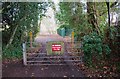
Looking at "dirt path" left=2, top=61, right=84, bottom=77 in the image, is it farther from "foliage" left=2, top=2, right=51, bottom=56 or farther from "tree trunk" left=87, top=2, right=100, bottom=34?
"tree trunk" left=87, top=2, right=100, bottom=34

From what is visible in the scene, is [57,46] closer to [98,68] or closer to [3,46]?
[98,68]

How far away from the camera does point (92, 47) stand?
8.11 ft

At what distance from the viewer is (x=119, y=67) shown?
7.12ft

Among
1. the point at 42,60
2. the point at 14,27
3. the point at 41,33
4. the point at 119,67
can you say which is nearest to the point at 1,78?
the point at 42,60

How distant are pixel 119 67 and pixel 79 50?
1.60 ft

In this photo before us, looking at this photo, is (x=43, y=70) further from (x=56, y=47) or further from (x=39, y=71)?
(x=56, y=47)

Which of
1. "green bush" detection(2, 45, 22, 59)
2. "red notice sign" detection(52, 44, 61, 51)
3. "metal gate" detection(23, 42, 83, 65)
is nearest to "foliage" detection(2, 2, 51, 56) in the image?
"green bush" detection(2, 45, 22, 59)

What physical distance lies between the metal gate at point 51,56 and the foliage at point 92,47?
0.31ft

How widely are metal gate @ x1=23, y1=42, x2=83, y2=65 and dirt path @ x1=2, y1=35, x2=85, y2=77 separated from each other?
0.17ft

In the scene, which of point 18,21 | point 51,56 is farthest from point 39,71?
point 18,21

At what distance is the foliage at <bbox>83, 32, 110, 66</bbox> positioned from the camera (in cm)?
239

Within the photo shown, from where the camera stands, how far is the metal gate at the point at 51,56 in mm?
2247

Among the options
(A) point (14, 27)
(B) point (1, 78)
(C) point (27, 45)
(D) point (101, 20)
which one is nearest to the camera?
(B) point (1, 78)

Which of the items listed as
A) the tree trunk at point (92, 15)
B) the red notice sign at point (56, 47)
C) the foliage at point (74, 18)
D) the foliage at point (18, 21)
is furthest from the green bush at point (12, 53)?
the tree trunk at point (92, 15)
